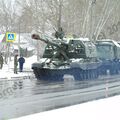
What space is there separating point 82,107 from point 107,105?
0.94 metres

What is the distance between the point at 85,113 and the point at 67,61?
44.9 feet

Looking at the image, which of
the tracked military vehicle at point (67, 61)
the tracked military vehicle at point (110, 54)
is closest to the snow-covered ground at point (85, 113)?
the tracked military vehicle at point (67, 61)

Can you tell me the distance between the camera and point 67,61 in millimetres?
25500

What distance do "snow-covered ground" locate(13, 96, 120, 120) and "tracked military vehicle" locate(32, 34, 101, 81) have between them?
10758mm

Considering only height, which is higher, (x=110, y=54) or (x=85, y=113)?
(x=110, y=54)

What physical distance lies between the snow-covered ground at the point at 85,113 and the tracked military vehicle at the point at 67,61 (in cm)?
1076

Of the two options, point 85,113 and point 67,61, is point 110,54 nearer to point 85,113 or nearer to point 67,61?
point 67,61

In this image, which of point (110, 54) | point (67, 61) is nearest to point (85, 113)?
point (67, 61)

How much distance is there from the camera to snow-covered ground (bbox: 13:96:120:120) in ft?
36.0

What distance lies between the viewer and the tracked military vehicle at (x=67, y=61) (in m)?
24.8

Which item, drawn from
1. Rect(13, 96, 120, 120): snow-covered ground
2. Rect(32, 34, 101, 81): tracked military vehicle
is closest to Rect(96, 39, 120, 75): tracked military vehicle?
Rect(32, 34, 101, 81): tracked military vehicle

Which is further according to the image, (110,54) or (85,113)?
(110,54)

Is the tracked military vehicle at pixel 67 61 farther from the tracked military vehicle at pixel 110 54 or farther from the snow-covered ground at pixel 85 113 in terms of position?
the snow-covered ground at pixel 85 113

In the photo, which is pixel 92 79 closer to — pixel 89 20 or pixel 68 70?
pixel 68 70
